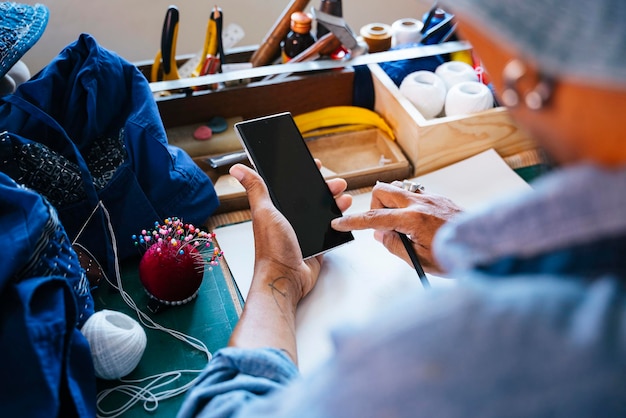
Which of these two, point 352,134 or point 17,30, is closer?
point 17,30

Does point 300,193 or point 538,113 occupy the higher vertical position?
point 538,113

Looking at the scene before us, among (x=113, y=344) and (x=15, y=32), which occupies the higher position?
(x=15, y=32)

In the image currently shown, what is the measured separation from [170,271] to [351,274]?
0.83 ft

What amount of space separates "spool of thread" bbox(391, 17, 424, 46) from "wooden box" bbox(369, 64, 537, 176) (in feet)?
0.58

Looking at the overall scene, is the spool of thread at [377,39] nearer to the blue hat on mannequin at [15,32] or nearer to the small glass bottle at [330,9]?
the small glass bottle at [330,9]

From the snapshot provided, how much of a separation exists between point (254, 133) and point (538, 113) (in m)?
0.59

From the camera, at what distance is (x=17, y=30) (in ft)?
2.79

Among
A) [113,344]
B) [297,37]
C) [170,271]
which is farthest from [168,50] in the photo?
[113,344]

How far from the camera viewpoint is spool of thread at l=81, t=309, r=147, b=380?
692 millimetres

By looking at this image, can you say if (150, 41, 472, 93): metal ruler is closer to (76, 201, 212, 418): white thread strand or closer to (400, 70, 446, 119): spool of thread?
(400, 70, 446, 119): spool of thread

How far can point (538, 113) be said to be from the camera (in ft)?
1.16

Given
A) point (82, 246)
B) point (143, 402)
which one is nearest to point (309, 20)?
point (82, 246)

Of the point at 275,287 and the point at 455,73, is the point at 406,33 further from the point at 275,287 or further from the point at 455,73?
the point at 275,287

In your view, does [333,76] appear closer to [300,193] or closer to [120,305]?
[300,193]
